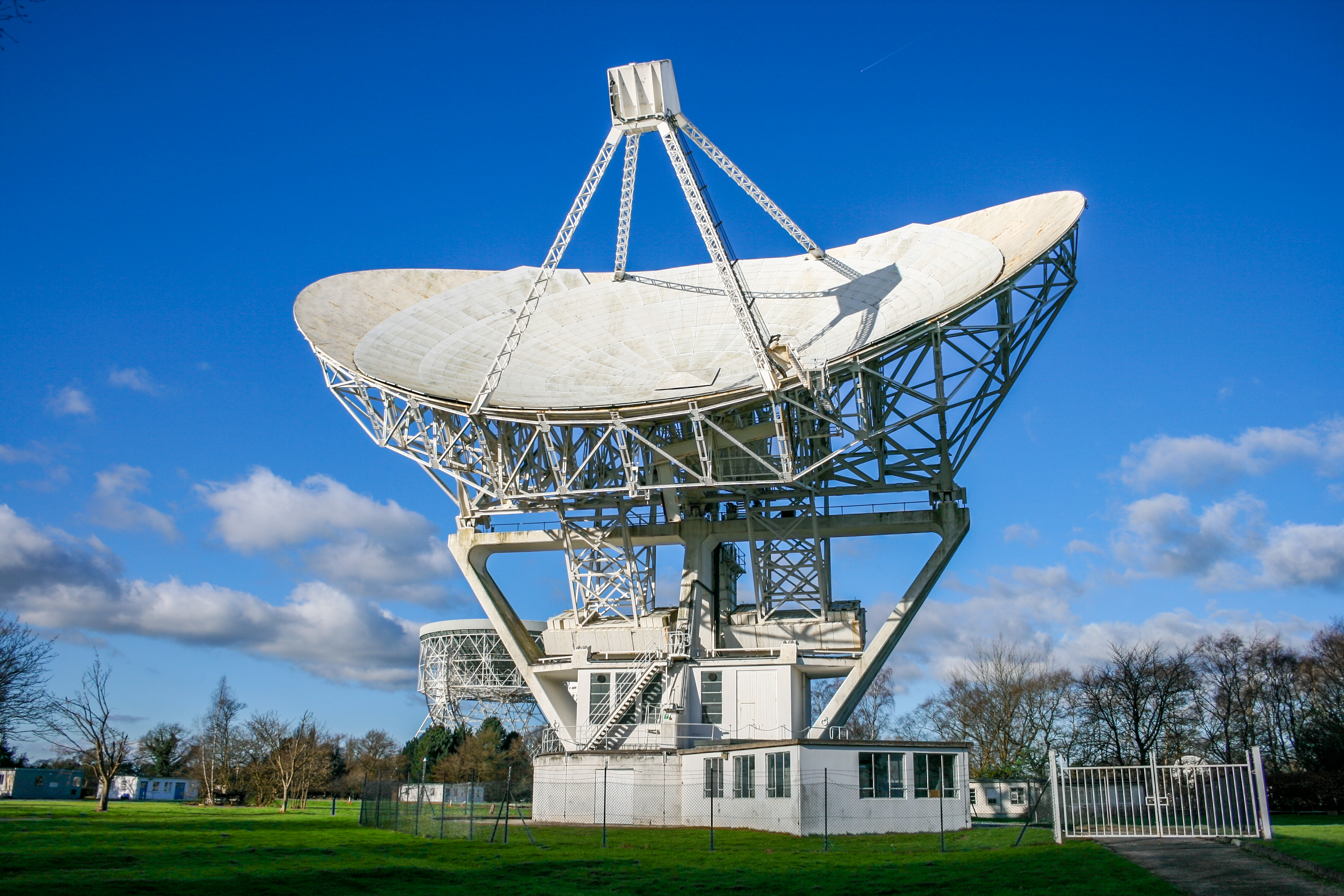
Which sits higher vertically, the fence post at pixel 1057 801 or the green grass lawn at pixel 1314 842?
the fence post at pixel 1057 801

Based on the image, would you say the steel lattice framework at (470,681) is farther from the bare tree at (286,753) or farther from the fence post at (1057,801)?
the fence post at (1057,801)

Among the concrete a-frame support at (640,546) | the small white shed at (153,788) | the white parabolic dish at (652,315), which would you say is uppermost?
the white parabolic dish at (652,315)

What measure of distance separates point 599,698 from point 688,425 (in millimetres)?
11118

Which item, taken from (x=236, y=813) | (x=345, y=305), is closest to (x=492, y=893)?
(x=345, y=305)

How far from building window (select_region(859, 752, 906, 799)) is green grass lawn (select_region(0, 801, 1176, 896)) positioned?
193 cm

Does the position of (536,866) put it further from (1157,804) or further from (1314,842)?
(1314,842)

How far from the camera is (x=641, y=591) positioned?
→ 41344 mm

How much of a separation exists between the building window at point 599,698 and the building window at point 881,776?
1201 cm

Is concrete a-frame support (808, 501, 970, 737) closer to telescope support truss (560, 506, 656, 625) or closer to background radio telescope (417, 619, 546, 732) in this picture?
telescope support truss (560, 506, 656, 625)

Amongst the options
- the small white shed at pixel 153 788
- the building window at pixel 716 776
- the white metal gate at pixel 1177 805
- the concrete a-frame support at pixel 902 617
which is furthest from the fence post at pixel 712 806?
the small white shed at pixel 153 788

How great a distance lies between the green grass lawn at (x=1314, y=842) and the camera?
611 inches

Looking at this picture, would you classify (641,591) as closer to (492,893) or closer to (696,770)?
(696,770)

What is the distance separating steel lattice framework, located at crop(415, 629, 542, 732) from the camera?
6912cm

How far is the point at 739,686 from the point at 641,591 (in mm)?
5297
